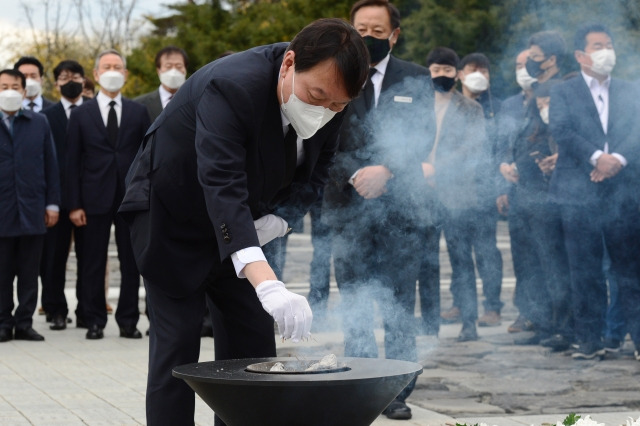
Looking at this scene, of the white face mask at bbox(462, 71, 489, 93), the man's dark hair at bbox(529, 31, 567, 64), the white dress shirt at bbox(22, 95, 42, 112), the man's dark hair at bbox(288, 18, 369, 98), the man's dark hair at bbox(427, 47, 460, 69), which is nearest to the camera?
the man's dark hair at bbox(288, 18, 369, 98)

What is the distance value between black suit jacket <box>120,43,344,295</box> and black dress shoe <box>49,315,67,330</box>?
5.79 m

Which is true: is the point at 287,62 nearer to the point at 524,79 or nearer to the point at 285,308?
the point at 285,308

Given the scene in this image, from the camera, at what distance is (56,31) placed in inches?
1558

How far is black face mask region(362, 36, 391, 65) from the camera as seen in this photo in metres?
6.15

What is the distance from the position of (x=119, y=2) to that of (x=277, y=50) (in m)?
37.4

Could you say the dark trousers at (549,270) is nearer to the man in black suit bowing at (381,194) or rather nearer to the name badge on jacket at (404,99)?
the man in black suit bowing at (381,194)

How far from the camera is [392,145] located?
6.26 m

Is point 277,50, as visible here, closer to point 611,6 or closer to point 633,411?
point 633,411

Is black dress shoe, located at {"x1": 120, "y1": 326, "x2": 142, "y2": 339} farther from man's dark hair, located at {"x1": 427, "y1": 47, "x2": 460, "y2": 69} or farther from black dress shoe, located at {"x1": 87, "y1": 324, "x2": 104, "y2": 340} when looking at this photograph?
man's dark hair, located at {"x1": 427, "y1": 47, "x2": 460, "y2": 69}

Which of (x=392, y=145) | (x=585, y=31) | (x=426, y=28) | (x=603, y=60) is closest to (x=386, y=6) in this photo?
(x=392, y=145)

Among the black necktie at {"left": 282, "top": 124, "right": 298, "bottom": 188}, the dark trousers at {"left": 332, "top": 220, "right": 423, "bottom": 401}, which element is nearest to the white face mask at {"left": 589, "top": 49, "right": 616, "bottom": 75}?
the dark trousers at {"left": 332, "top": 220, "right": 423, "bottom": 401}

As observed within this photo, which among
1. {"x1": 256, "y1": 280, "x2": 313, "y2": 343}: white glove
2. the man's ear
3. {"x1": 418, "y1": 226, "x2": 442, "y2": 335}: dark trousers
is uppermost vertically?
the man's ear

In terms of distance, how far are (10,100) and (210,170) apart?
616cm

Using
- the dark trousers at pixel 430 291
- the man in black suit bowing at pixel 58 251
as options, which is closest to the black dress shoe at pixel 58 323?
the man in black suit bowing at pixel 58 251
